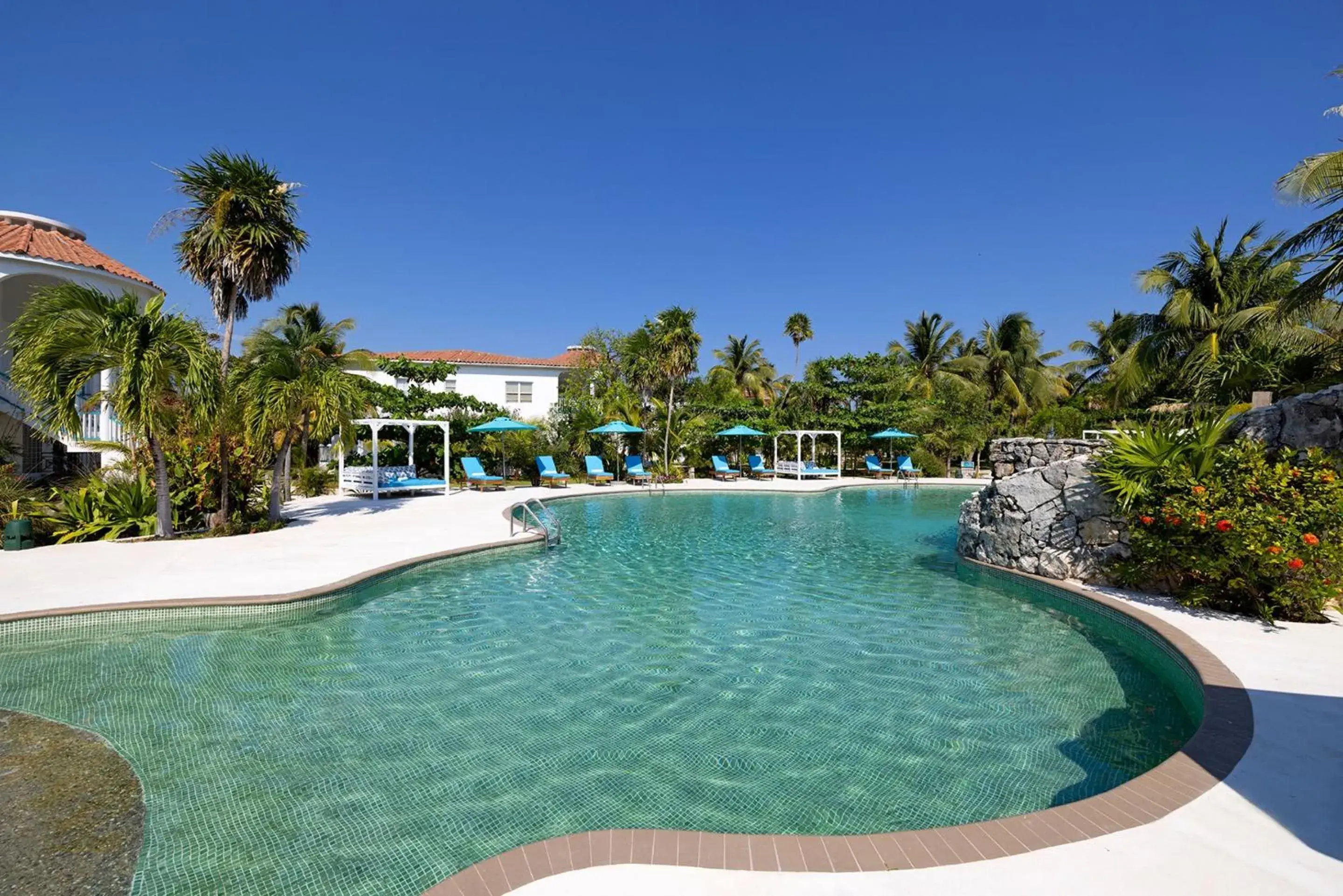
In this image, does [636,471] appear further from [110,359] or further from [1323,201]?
[1323,201]

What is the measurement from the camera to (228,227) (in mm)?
11703

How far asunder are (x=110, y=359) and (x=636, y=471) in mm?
16197

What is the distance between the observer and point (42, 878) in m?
2.72

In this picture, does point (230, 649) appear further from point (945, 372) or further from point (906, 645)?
point (945, 372)

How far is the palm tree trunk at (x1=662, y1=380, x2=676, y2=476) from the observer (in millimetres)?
25172

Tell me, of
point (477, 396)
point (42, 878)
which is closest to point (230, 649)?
point (42, 878)

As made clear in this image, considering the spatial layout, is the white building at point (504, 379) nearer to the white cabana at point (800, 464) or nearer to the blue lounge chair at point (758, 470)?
the blue lounge chair at point (758, 470)

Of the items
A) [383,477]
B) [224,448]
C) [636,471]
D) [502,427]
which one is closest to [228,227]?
[224,448]

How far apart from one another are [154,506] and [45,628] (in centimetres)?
600

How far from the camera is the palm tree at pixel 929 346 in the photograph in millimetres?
36344

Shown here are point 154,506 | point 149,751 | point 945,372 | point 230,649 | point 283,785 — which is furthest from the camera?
point 945,372

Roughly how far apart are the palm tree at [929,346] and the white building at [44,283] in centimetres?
3406

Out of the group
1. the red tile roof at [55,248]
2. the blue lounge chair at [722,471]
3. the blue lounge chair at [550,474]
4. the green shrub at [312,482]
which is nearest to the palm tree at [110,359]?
the red tile roof at [55,248]

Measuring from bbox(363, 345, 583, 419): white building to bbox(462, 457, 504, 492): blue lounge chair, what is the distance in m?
8.05
